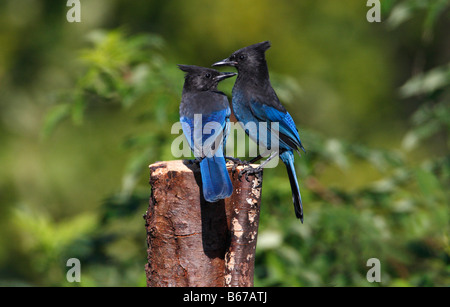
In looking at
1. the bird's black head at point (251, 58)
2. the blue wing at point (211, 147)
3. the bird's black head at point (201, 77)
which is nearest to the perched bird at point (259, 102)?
the bird's black head at point (251, 58)

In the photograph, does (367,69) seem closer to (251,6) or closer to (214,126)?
(251,6)

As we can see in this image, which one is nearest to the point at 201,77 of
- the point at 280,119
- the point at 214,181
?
the point at 280,119

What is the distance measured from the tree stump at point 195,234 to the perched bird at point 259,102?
507 millimetres

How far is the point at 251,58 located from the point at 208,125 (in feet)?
1.42

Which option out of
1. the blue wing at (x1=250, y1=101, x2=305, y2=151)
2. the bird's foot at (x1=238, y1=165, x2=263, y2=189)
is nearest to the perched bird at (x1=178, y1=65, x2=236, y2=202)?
the bird's foot at (x1=238, y1=165, x2=263, y2=189)

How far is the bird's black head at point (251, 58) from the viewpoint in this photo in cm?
313

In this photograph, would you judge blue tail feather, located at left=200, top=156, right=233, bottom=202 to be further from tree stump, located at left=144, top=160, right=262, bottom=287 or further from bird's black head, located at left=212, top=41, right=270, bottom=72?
bird's black head, located at left=212, top=41, right=270, bottom=72

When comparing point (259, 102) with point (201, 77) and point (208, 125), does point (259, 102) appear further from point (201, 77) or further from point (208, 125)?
point (201, 77)

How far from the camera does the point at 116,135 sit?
7141mm

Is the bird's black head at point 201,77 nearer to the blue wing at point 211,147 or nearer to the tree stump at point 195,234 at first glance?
the blue wing at point 211,147

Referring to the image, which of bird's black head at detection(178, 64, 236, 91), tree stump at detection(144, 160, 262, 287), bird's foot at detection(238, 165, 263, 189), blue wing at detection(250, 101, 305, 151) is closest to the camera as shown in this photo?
tree stump at detection(144, 160, 262, 287)

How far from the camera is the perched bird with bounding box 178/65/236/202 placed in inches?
101

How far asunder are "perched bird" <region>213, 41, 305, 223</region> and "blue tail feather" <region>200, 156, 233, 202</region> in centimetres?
50
